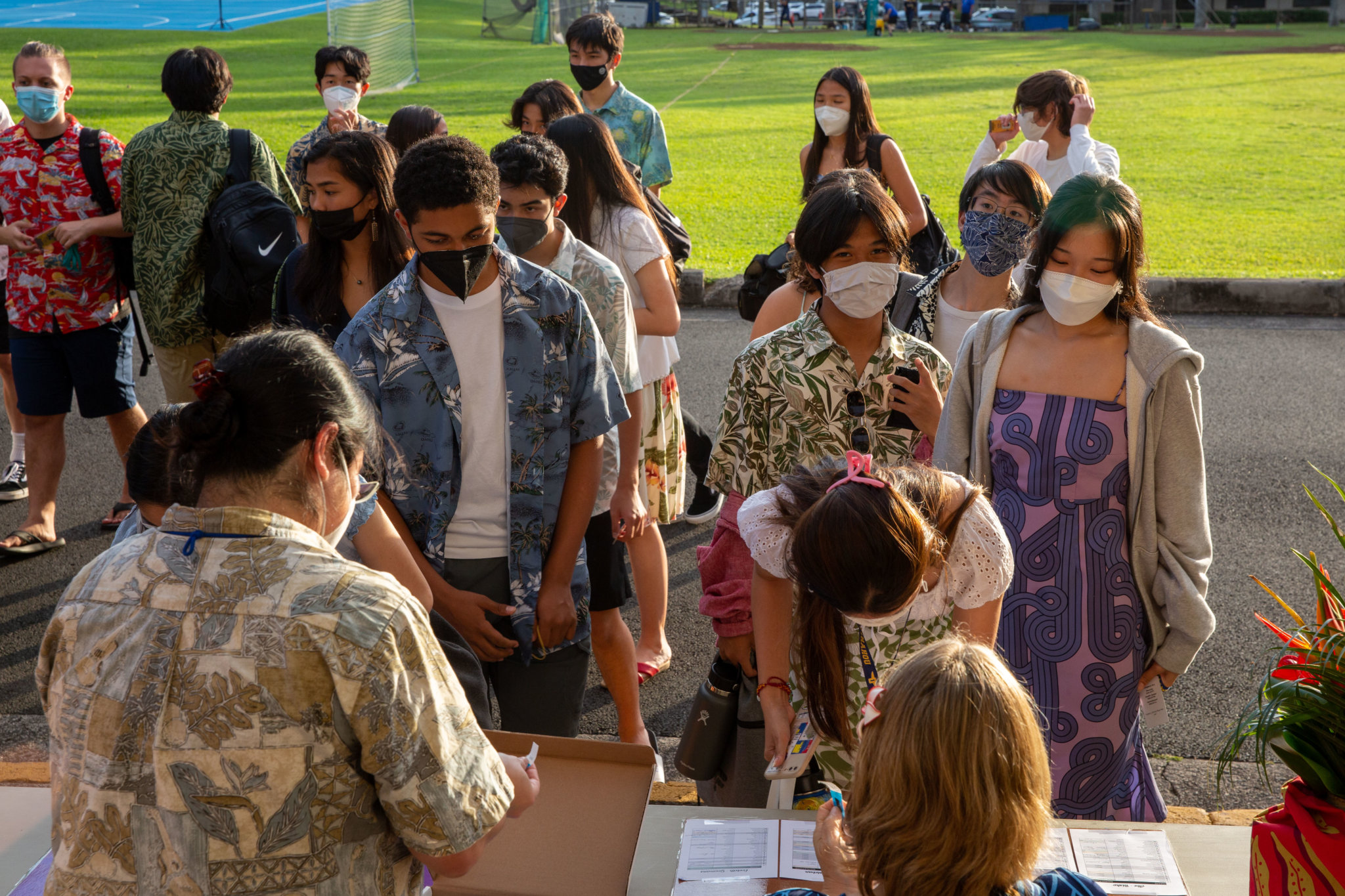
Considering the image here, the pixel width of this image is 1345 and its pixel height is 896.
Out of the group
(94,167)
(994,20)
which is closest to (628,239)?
(94,167)

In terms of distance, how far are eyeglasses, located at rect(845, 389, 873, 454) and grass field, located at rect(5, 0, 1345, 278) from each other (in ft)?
21.0

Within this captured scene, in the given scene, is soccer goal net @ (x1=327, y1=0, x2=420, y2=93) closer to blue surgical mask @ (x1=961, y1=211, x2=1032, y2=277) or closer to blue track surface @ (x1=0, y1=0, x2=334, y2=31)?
blue track surface @ (x1=0, y1=0, x2=334, y2=31)

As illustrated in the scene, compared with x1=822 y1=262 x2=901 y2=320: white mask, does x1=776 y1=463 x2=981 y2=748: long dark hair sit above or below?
below

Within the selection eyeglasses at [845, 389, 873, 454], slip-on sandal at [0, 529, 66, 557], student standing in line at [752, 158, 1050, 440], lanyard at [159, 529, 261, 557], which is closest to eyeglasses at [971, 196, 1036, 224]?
student standing in line at [752, 158, 1050, 440]

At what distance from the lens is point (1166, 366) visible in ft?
8.45

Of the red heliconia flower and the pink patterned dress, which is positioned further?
the pink patterned dress

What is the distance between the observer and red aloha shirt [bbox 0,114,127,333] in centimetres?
475

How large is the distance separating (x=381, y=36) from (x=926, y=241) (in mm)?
21654

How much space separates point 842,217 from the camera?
2953mm

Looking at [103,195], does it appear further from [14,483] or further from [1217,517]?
[1217,517]

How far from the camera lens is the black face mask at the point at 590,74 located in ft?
18.0

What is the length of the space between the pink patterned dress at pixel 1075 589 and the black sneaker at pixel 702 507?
277 centimetres

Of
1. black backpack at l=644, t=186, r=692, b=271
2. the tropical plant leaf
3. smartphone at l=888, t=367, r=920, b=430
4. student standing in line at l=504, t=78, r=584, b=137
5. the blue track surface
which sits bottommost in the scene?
the tropical plant leaf

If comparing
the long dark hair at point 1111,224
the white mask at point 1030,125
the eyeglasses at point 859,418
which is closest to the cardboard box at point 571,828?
the eyeglasses at point 859,418
